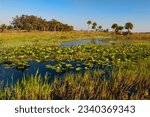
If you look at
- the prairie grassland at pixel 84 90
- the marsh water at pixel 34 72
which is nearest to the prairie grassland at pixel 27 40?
the marsh water at pixel 34 72

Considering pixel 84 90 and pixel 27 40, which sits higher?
pixel 84 90

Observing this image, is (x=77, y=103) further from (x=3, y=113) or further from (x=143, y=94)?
(x=143, y=94)

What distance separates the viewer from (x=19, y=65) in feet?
31.7

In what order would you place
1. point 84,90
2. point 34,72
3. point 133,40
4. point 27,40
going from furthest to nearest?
point 133,40 → point 27,40 → point 34,72 → point 84,90

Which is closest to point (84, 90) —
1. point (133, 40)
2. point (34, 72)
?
point (34, 72)

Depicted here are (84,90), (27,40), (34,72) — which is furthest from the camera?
(27,40)

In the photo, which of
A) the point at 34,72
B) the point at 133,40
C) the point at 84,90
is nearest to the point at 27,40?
the point at 133,40

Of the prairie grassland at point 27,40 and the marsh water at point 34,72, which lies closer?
the marsh water at point 34,72

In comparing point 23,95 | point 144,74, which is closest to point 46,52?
point 144,74

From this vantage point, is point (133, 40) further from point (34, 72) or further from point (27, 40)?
point (34, 72)

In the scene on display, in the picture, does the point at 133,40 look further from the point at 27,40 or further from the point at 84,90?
the point at 84,90

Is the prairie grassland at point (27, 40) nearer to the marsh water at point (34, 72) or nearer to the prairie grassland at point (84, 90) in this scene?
the marsh water at point (34, 72)

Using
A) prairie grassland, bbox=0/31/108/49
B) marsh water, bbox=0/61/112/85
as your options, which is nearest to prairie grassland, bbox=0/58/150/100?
marsh water, bbox=0/61/112/85

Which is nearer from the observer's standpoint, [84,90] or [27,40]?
[84,90]
